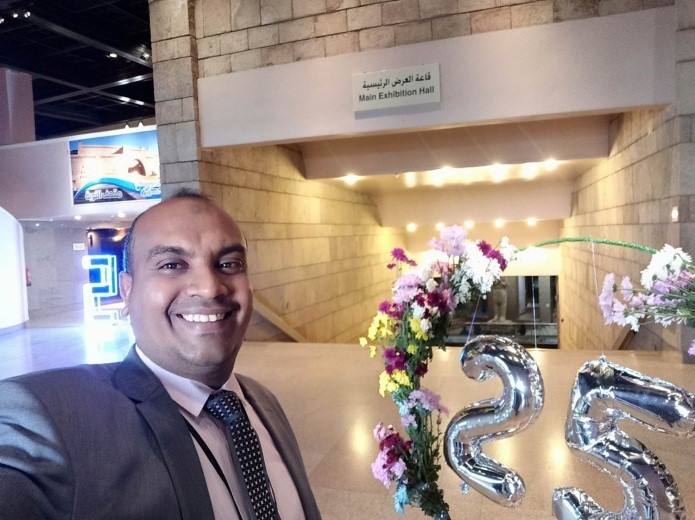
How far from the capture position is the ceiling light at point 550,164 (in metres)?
6.58

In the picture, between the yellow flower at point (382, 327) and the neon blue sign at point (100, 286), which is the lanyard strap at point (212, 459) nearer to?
the yellow flower at point (382, 327)

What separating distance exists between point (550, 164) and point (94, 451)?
7205 mm

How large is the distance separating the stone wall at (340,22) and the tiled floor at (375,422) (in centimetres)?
327

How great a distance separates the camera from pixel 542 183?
9.34 metres

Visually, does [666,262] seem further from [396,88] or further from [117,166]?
[117,166]

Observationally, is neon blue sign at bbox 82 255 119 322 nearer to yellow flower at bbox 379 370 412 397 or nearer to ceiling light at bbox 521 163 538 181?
ceiling light at bbox 521 163 538 181

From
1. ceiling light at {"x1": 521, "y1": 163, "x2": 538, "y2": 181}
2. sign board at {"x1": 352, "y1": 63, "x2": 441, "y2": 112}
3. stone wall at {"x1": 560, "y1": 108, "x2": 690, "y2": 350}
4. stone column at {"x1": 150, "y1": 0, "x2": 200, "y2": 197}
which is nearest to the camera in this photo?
stone wall at {"x1": 560, "y1": 108, "x2": 690, "y2": 350}

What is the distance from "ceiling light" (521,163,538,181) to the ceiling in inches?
273

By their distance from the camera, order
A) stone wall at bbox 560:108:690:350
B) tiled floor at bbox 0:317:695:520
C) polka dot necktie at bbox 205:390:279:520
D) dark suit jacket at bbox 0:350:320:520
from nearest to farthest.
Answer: dark suit jacket at bbox 0:350:320:520, polka dot necktie at bbox 205:390:279:520, tiled floor at bbox 0:317:695:520, stone wall at bbox 560:108:690:350

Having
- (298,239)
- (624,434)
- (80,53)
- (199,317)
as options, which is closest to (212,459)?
(199,317)

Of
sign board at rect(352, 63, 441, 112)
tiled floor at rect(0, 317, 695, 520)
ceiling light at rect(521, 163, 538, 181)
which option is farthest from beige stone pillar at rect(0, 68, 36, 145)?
ceiling light at rect(521, 163, 538, 181)

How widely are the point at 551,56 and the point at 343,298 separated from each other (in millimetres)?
5689

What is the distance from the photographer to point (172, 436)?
84 cm

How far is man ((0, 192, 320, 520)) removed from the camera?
0.72 metres
